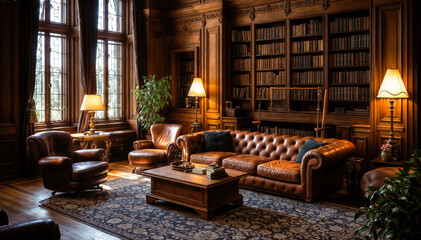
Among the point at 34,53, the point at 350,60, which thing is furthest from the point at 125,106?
the point at 350,60

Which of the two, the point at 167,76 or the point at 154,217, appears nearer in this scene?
the point at 154,217

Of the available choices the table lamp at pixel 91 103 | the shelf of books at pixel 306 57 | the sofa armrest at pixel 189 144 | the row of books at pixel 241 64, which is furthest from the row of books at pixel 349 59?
the table lamp at pixel 91 103

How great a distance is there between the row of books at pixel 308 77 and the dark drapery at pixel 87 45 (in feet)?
12.9

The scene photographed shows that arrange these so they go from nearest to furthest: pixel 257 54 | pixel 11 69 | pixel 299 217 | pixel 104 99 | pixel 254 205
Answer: pixel 299 217
pixel 254 205
pixel 11 69
pixel 257 54
pixel 104 99

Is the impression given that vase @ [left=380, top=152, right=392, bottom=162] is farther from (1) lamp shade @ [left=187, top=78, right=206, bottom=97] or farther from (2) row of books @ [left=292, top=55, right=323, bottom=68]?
(1) lamp shade @ [left=187, top=78, right=206, bottom=97]

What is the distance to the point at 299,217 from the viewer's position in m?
4.44

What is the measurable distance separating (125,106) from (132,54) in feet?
3.88

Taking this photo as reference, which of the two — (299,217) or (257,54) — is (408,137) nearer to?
(299,217)

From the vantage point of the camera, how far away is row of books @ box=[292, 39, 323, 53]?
6.85m

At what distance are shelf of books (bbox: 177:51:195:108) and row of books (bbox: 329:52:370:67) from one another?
3.22 meters

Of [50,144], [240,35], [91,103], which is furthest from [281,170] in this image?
[240,35]

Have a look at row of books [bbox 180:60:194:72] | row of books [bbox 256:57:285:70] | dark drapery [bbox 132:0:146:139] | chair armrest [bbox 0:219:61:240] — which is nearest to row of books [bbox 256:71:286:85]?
row of books [bbox 256:57:285:70]

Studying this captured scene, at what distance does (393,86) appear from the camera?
17.6ft

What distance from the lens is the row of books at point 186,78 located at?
8.76 m
